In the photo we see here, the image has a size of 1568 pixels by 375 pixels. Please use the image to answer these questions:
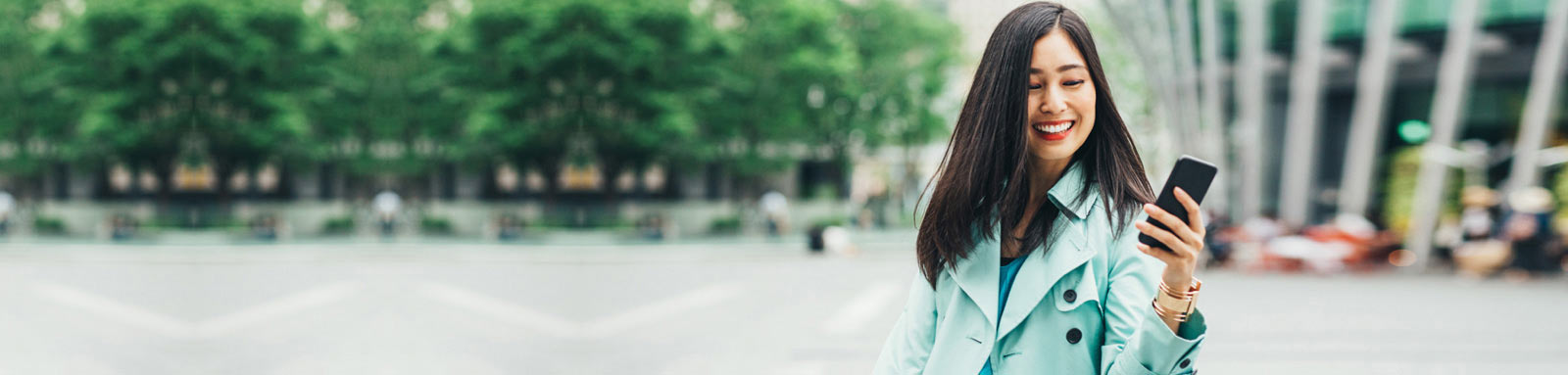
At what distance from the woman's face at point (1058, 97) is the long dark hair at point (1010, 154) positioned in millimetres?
19

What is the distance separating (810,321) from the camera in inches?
461

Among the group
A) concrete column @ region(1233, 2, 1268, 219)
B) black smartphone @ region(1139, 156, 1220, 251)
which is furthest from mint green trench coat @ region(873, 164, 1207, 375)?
concrete column @ region(1233, 2, 1268, 219)

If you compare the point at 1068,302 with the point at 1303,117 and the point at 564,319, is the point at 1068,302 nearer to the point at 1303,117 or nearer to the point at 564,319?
the point at 564,319

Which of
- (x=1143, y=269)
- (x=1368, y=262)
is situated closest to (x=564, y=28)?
(x=1368, y=262)

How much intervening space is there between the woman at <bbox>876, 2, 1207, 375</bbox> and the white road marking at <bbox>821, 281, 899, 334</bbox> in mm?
8757

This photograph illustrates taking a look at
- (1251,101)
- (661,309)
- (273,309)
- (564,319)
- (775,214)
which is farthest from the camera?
(775,214)

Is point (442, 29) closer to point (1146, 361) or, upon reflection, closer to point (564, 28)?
point (564, 28)

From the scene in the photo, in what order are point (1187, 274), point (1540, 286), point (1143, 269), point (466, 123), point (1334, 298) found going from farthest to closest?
point (466, 123), point (1540, 286), point (1334, 298), point (1143, 269), point (1187, 274)

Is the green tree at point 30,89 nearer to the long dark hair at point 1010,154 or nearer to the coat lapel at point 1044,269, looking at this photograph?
the long dark hair at point 1010,154

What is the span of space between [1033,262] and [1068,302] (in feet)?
0.31

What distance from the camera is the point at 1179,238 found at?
1.80 metres

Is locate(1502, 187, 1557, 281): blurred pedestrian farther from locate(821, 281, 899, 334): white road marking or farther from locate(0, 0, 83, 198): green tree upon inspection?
locate(0, 0, 83, 198): green tree

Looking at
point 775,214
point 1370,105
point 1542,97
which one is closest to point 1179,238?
point 1542,97

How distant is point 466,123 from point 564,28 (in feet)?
19.8
